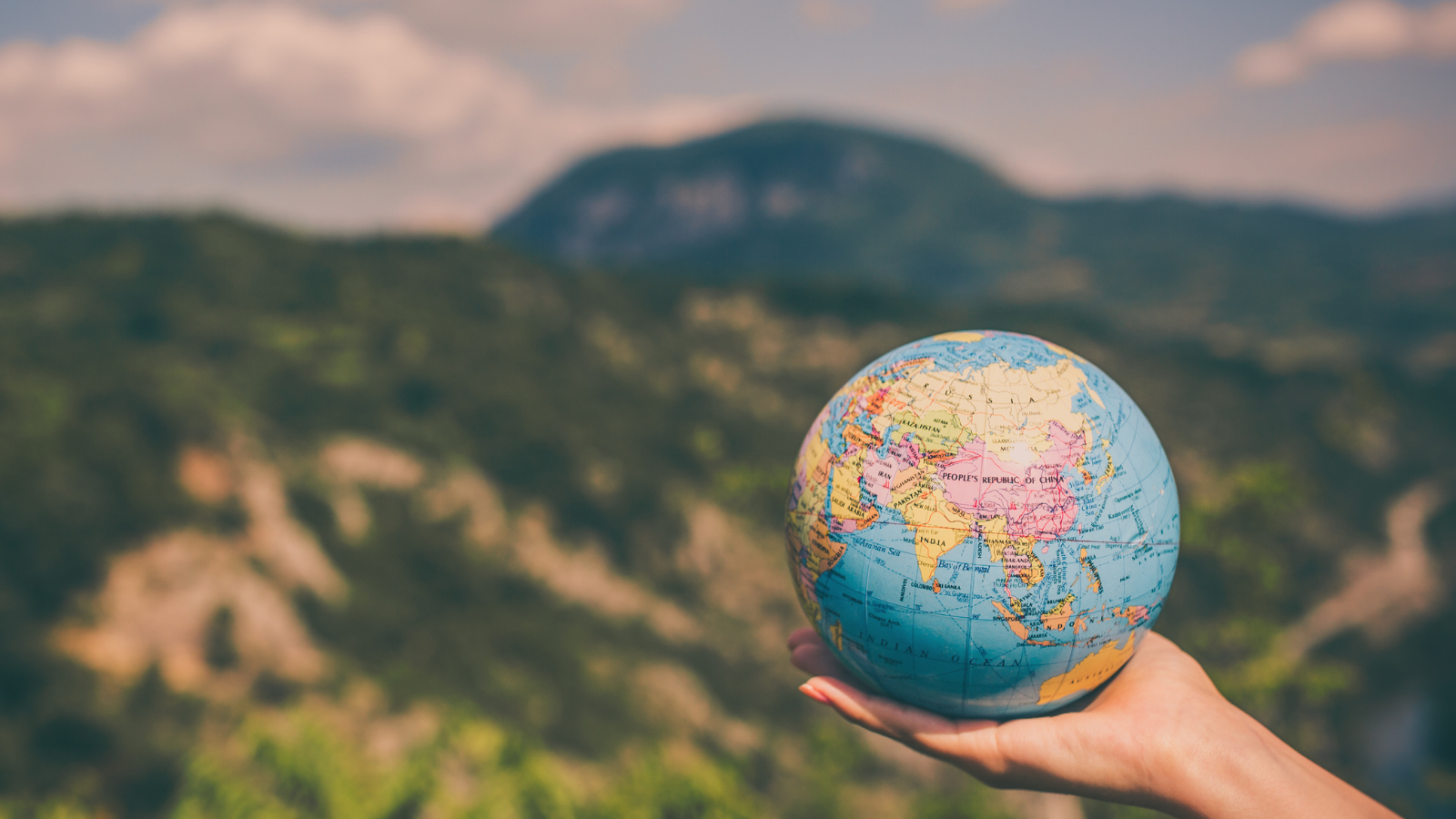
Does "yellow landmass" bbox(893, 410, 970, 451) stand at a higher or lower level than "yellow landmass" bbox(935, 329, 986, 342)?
lower

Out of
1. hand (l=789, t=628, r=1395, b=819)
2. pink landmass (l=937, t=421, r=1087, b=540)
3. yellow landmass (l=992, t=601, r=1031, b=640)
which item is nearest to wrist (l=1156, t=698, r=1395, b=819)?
hand (l=789, t=628, r=1395, b=819)

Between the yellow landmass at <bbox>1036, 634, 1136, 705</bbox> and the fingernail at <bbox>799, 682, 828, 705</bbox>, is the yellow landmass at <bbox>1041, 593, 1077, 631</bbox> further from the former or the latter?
the fingernail at <bbox>799, 682, 828, 705</bbox>

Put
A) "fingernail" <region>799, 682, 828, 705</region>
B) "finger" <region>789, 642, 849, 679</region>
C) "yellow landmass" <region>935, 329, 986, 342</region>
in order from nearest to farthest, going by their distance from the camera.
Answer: "fingernail" <region>799, 682, 828, 705</region> → "yellow landmass" <region>935, 329, 986, 342</region> → "finger" <region>789, 642, 849, 679</region>

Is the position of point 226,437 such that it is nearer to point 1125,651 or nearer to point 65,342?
point 65,342

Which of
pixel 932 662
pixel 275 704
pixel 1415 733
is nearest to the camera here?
pixel 932 662

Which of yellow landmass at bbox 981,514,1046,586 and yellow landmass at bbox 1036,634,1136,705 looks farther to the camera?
yellow landmass at bbox 1036,634,1136,705

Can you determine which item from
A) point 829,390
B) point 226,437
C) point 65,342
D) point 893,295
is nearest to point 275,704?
point 226,437
